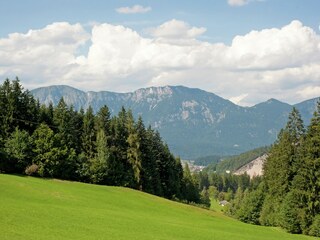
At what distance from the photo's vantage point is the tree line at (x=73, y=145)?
7606 cm

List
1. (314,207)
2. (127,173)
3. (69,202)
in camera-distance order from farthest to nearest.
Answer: (127,173) → (314,207) → (69,202)

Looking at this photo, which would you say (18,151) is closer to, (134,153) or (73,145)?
(73,145)

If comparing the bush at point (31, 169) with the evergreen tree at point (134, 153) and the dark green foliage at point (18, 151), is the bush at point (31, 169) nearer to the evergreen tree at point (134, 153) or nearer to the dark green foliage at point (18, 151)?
the dark green foliage at point (18, 151)

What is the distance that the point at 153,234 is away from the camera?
131 feet

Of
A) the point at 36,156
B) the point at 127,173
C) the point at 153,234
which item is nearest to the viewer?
the point at 153,234

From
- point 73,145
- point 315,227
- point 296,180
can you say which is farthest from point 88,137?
point 315,227

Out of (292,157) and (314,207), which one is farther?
(292,157)

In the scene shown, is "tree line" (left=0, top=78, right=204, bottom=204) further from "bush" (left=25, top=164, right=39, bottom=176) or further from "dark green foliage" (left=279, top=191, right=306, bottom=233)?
"dark green foliage" (left=279, top=191, right=306, bottom=233)

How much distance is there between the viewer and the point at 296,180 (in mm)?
70750

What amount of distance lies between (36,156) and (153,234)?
42440mm

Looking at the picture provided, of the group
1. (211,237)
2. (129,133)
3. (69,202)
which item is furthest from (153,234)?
(129,133)

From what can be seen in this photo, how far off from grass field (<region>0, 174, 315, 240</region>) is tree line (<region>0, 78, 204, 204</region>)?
9888mm

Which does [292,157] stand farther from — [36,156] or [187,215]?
[36,156]

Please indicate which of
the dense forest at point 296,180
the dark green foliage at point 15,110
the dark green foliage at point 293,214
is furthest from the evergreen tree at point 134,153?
the dark green foliage at point 293,214
